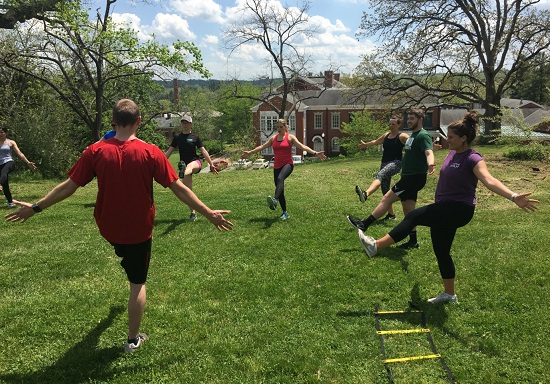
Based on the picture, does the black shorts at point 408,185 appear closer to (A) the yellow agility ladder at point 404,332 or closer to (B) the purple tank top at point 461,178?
(B) the purple tank top at point 461,178

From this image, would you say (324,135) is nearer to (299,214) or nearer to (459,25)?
(459,25)

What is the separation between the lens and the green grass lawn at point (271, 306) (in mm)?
3225

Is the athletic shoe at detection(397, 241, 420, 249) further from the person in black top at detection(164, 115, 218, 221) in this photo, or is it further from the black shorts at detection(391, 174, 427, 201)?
the person in black top at detection(164, 115, 218, 221)

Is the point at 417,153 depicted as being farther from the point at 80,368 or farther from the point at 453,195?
the point at 80,368

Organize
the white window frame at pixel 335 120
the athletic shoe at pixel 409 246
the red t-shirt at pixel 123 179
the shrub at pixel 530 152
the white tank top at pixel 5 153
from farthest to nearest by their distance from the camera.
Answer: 1. the white window frame at pixel 335 120
2. the shrub at pixel 530 152
3. the white tank top at pixel 5 153
4. the athletic shoe at pixel 409 246
5. the red t-shirt at pixel 123 179

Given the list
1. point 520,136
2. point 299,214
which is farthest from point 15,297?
point 520,136

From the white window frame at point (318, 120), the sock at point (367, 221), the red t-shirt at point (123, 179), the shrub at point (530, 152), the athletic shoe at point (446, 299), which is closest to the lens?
the red t-shirt at point (123, 179)

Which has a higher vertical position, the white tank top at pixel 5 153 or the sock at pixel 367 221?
the white tank top at pixel 5 153

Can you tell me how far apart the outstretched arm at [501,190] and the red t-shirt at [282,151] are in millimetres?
4424

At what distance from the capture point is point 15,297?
457 centimetres

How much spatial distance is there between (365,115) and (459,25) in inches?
689

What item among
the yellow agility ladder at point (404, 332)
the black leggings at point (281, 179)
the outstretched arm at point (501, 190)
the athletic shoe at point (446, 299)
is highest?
the outstretched arm at point (501, 190)

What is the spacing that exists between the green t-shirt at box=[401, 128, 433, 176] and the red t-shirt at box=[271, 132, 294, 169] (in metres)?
2.62

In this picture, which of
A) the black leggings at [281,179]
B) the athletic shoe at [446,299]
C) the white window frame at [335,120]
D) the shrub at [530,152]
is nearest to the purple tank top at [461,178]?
the athletic shoe at [446,299]
